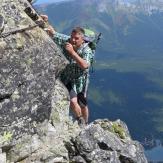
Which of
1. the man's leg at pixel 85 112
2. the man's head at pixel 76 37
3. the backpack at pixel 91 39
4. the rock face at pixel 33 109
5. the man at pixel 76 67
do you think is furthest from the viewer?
the man's leg at pixel 85 112

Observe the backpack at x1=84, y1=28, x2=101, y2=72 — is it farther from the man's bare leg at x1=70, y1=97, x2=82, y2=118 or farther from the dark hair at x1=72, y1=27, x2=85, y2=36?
the man's bare leg at x1=70, y1=97, x2=82, y2=118

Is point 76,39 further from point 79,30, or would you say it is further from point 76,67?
point 76,67

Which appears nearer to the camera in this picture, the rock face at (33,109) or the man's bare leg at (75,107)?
the rock face at (33,109)

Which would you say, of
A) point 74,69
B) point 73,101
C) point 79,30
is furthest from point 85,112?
point 79,30

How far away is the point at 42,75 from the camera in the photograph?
1459 centimetres

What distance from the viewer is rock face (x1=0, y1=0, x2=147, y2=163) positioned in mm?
13680

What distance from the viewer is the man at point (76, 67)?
53.2ft

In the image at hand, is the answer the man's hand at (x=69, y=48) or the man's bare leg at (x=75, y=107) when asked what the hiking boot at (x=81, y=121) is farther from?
the man's hand at (x=69, y=48)

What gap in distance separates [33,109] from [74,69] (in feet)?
9.22

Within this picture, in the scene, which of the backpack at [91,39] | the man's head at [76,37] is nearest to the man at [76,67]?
the man's head at [76,37]

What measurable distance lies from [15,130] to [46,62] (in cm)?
211

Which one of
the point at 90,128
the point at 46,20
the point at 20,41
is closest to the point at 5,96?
the point at 20,41

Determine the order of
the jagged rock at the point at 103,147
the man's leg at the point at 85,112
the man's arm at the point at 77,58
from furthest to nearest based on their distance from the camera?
the man's leg at the point at 85,112
the man's arm at the point at 77,58
the jagged rock at the point at 103,147

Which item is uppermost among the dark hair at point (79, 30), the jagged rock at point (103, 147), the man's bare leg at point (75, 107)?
the dark hair at point (79, 30)
